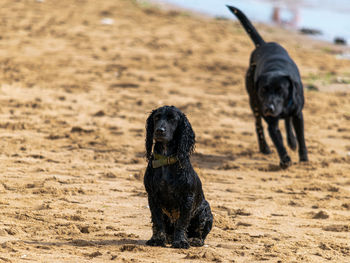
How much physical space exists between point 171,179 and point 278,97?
375 centimetres

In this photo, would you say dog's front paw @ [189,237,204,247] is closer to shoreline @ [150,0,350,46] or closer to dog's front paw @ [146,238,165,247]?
dog's front paw @ [146,238,165,247]

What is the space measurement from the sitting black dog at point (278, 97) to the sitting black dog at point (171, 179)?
11.4 ft

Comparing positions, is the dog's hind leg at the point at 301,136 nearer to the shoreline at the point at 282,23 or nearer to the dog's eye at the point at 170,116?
the dog's eye at the point at 170,116

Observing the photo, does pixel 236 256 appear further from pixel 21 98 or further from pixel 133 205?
pixel 21 98

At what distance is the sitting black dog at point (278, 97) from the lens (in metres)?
8.39

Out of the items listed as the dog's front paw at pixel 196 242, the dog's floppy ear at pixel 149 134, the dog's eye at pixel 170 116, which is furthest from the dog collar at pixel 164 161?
the dog's front paw at pixel 196 242

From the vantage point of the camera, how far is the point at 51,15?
1817 cm

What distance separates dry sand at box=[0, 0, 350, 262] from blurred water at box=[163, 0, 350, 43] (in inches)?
122

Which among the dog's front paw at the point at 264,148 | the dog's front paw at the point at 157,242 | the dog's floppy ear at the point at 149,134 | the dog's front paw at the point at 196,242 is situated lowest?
the dog's front paw at the point at 264,148

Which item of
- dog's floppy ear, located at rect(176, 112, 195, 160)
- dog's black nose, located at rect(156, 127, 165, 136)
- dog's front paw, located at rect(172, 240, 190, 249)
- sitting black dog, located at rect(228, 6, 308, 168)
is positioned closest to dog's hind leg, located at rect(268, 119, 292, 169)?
sitting black dog, located at rect(228, 6, 308, 168)

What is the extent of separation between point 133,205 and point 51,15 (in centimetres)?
1276

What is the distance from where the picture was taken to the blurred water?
71.7 feet

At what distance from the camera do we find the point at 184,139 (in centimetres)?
501

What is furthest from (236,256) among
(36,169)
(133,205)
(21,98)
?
(21,98)
